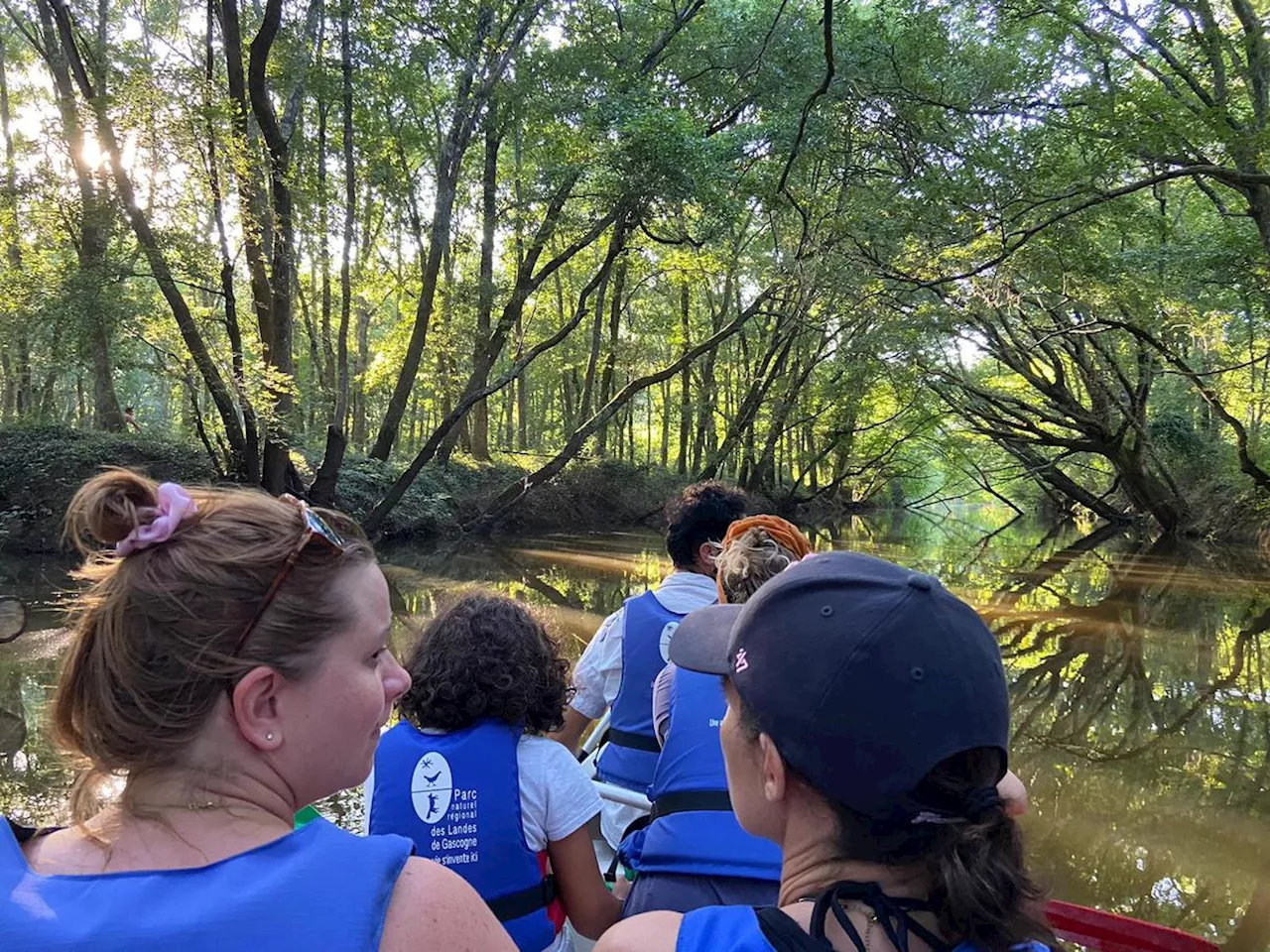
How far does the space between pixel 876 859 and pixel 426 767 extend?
1.13 m

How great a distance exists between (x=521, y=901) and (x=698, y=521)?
1.65 m

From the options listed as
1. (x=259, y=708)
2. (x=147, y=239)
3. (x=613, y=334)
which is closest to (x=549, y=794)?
(x=259, y=708)

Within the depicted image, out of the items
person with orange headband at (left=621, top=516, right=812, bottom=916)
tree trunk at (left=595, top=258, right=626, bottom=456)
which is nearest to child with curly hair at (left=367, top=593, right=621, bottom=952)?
person with orange headband at (left=621, top=516, right=812, bottom=916)

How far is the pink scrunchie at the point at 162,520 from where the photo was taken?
3.14 feet

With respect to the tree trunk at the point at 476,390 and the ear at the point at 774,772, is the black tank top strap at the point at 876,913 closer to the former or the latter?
the ear at the point at 774,772

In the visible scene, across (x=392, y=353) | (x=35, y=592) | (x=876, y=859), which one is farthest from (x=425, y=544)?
(x=876, y=859)

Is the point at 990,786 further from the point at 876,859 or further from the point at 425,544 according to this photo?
the point at 425,544

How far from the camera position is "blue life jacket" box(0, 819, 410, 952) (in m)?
0.74

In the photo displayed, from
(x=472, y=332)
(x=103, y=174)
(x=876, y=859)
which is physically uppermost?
(x=103, y=174)

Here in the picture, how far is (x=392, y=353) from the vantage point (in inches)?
644

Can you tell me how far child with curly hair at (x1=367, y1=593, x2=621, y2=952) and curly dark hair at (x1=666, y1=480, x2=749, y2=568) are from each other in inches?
50.5

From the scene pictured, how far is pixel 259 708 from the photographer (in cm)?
97

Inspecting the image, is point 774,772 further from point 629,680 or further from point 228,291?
point 228,291

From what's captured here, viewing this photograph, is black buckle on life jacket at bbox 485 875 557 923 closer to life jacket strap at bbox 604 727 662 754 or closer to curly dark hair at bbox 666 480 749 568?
life jacket strap at bbox 604 727 662 754
